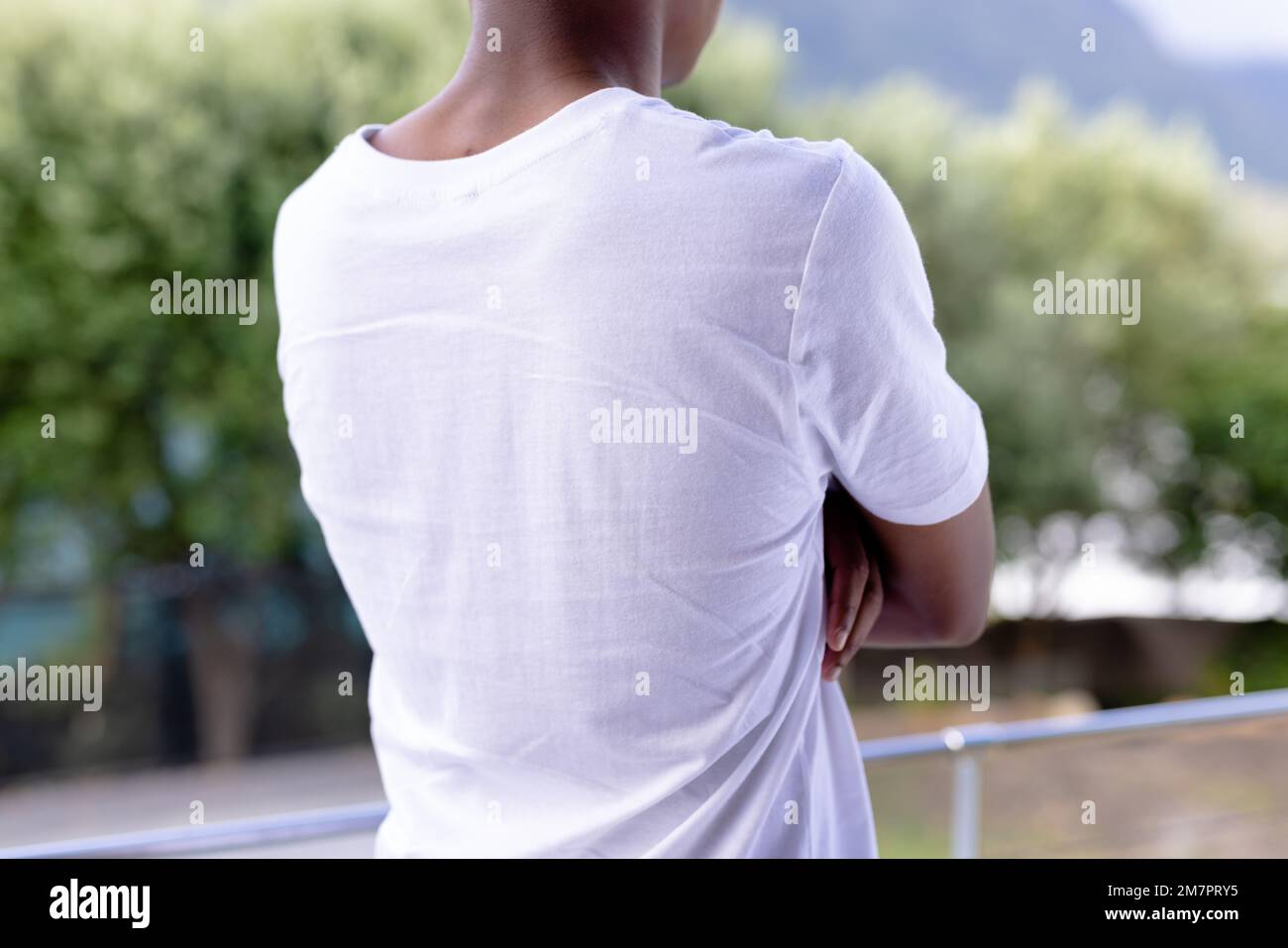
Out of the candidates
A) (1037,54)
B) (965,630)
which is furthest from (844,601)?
(1037,54)

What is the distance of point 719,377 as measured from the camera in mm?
557

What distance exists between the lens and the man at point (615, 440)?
55cm

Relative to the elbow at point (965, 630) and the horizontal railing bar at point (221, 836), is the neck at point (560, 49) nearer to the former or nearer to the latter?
the elbow at point (965, 630)

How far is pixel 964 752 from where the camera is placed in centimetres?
166

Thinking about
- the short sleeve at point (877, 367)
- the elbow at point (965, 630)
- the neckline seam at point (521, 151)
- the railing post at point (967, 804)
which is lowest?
the railing post at point (967, 804)

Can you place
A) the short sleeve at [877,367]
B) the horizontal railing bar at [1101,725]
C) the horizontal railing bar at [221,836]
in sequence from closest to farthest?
the short sleeve at [877,367]
the horizontal railing bar at [221,836]
the horizontal railing bar at [1101,725]

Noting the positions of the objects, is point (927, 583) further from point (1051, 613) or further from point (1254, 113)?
point (1254, 113)

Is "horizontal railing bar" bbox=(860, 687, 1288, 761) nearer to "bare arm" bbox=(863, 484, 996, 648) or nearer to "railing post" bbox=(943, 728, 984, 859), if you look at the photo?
"railing post" bbox=(943, 728, 984, 859)

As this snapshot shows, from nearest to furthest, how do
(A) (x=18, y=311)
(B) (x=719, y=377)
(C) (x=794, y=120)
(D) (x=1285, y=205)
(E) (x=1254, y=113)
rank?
(B) (x=719, y=377)
(A) (x=18, y=311)
(C) (x=794, y=120)
(D) (x=1285, y=205)
(E) (x=1254, y=113)

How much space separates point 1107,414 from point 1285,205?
320 centimetres

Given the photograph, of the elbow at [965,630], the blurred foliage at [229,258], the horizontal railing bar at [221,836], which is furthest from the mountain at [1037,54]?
the elbow at [965,630]

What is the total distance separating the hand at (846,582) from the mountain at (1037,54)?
40.9 ft

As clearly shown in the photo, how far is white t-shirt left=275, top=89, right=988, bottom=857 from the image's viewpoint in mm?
550
